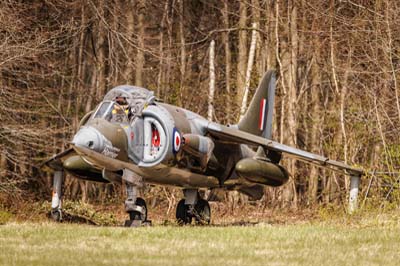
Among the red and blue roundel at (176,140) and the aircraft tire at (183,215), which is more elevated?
the red and blue roundel at (176,140)

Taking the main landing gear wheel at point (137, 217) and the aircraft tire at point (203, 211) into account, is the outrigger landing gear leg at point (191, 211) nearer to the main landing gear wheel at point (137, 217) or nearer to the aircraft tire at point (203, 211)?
the aircraft tire at point (203, 211)

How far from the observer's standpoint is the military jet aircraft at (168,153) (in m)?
15.4

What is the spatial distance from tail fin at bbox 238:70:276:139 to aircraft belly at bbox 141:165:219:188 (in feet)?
6.06

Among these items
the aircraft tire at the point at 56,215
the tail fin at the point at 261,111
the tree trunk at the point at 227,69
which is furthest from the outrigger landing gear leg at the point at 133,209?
the tree trunk at the point at 227,69

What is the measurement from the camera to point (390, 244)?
11914 mm

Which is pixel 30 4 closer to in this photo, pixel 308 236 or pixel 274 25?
pixel 274 25

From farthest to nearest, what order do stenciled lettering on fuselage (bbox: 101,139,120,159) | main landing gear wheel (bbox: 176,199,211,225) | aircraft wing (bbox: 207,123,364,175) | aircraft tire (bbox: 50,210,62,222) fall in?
aircraft tire (bbox: 50,210,62,222)
main landing gear wheel (bbox: 176,199,211,225)
aircraft wing (bbox: 207,123,364,175)
stenciled lettering on fuselage (bbox: 101,139,120,159)

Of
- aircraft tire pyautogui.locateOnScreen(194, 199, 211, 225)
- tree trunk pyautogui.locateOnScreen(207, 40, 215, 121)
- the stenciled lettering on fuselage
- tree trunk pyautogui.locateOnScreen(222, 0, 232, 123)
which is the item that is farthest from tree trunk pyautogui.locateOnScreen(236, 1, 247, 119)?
the stenciled lettering on fuselage

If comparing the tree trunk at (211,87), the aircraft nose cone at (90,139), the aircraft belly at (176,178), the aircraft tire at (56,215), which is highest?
the tree trunk at (211,87)

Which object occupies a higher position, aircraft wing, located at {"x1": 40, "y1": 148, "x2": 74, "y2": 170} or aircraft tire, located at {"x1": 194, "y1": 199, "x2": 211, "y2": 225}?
aircraft wing, located at {"x1": 40, "y1": 148, "x2": 74, "y2": 170}

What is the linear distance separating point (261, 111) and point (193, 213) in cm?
292

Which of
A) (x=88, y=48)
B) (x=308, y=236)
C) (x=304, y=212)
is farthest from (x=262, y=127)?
(x=88, y=48)

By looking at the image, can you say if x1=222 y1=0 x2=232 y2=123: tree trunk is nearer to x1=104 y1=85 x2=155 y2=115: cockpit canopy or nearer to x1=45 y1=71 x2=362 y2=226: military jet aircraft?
x1=45 y1=71 x2=362 y2=226: military jet aircraft

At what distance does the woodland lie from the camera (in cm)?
2180
